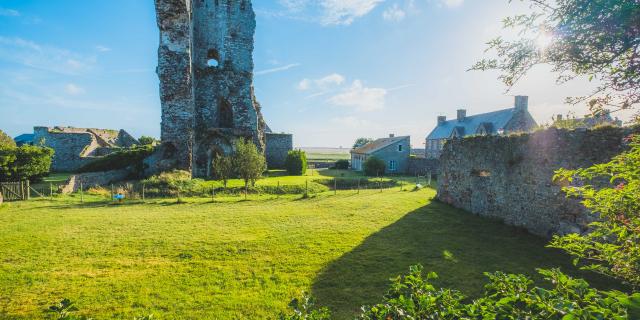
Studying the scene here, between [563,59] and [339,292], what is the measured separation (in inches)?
220

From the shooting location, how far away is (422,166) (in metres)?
35.2

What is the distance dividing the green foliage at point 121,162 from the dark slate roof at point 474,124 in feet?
109

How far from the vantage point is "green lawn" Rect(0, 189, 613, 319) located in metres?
6.26

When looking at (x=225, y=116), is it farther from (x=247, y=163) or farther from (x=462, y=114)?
(x=462, y=114)

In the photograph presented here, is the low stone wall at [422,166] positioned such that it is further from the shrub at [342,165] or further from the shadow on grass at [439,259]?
the shadow on grass at [439,259]

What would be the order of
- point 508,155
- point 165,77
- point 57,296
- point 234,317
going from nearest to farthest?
point 234,317, point 57,296, point 508,155, point 165,77

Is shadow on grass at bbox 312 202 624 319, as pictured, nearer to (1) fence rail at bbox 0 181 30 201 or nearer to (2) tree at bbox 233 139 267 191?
(2) tree at bbox 233 139 267 191

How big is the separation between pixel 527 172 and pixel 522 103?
27.1m

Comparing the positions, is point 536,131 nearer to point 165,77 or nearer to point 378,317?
point 378,317

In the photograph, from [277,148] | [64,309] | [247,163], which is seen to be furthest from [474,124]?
[64,309]

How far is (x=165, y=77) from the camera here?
24.2 metres

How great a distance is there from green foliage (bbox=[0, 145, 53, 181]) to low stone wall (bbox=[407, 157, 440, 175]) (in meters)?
31.9

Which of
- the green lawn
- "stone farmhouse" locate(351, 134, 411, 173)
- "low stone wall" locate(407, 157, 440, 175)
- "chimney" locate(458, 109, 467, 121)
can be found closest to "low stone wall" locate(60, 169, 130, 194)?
the green lawn

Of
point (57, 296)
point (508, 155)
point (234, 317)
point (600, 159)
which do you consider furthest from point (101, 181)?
point (600, 159)
